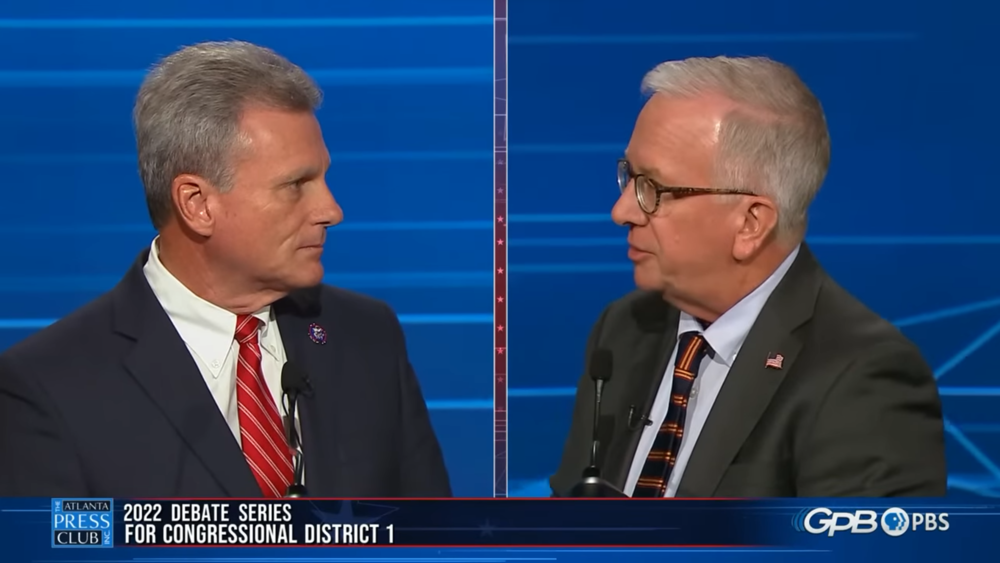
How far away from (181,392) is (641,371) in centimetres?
105

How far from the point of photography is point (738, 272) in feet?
9.79

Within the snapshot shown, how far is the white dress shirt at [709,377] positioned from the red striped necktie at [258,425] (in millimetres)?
784

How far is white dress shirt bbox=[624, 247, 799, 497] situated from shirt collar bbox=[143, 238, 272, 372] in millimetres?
965

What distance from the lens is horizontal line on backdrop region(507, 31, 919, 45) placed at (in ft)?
9.85

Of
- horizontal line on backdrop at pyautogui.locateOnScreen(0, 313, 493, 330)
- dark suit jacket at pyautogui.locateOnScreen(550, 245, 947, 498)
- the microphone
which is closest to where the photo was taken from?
dark suit jacket at pyautogui.locateOnScreen(550, 245, 947, 498)

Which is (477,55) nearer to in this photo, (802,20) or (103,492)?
(802,20)

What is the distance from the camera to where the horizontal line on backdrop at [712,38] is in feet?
9.85

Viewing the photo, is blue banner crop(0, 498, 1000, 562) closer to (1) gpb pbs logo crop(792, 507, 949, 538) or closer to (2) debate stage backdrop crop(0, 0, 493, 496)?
(1) gpb pbs logo crop(792, 507, 949, 538)

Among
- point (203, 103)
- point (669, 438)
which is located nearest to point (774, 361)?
point (669, 438)

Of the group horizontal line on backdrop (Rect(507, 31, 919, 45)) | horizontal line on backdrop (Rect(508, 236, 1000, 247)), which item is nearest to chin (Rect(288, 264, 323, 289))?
horizontal line on backdrop (Rect(507, 31, 919, 45))

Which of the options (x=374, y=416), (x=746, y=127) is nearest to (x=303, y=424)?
(x=374, y=416)

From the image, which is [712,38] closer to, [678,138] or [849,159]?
[678,138]

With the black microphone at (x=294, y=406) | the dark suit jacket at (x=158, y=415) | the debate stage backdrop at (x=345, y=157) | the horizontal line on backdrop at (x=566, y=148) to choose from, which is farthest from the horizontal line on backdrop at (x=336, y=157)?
the black microphone at (x=294, y=406)

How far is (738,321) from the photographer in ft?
9.67
